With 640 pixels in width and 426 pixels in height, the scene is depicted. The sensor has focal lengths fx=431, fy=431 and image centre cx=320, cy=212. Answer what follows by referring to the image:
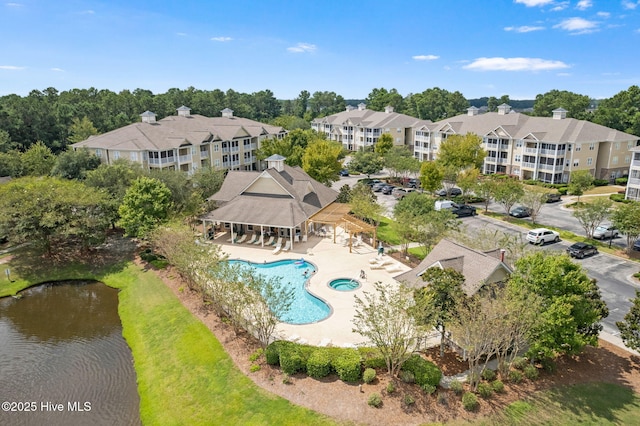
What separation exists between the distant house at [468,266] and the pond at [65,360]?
17.6 m

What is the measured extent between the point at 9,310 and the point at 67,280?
5.24 m

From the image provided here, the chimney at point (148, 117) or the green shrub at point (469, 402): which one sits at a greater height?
the chimney at point (148, 117)

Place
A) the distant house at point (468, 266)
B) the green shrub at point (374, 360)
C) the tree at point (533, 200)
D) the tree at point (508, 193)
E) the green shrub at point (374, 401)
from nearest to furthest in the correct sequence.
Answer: the green shrub at point (374, 401)
the green shrub at point (374, 360)
the distant house at point (468, 266)
the tree at point (533, 200)
the tree at point (508, 193)

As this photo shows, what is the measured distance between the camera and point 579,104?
8888 centimetres

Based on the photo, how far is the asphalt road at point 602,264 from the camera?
1155 inches

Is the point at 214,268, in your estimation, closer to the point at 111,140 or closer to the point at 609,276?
the point at 609,276

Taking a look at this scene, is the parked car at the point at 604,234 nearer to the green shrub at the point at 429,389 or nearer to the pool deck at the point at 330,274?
the pool deck at the point at 330,274

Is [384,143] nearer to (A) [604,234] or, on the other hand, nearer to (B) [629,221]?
(A) [604,234]

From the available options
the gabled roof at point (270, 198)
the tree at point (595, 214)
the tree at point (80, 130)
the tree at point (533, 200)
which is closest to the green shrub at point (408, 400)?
the gabled roof at point (270, 198)

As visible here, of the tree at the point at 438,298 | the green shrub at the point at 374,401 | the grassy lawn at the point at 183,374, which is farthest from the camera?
the tree at the point at 438,298

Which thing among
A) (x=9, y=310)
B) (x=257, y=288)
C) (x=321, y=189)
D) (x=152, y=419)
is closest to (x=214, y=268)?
(x=257, y=288)

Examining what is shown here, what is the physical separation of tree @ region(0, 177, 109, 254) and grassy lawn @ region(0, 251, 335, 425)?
545 centimetres

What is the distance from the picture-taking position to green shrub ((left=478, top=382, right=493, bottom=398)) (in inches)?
819

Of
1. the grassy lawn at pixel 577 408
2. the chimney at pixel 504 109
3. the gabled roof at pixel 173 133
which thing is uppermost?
the chimney at pixel 504 109
